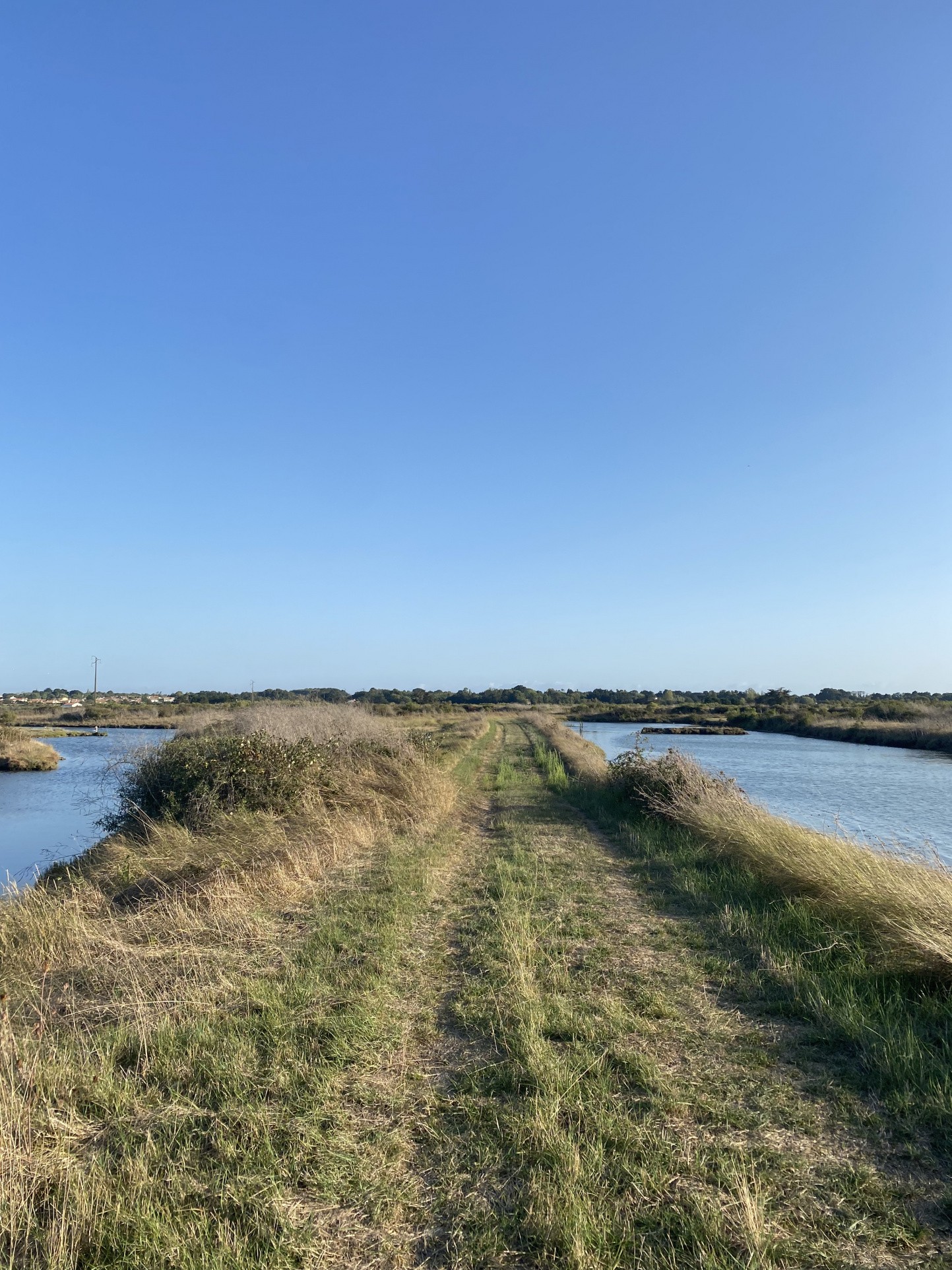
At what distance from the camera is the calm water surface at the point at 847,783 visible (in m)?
19.9

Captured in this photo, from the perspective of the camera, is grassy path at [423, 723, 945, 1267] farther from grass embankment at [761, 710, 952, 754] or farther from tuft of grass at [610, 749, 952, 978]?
grass embankment at [761, 710, 952, 754]

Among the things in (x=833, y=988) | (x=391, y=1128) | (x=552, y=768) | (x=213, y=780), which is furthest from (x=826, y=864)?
(x=552, y=768)

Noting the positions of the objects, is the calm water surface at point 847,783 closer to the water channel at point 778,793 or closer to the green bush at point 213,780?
the water channel at point 778,793

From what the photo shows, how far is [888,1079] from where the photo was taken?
15.1ft

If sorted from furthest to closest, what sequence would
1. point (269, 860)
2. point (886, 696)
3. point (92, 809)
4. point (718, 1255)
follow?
1. point (886, 696)
2. point (92, 809)
3. point (269, 860)
4. point (718, 1255)

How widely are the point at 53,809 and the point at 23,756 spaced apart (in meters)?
16.3

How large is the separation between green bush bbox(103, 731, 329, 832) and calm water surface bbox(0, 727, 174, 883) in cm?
158

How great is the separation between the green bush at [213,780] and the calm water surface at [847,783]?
33.2ft

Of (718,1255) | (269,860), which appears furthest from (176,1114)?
(269,860)

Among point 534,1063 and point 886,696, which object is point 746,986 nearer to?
point 534,1063

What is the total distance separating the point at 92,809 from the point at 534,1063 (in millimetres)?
23681

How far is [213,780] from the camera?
45.9 feet

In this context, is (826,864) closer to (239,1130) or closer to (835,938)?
(835,938)

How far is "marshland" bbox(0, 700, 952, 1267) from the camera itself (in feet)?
10.8
